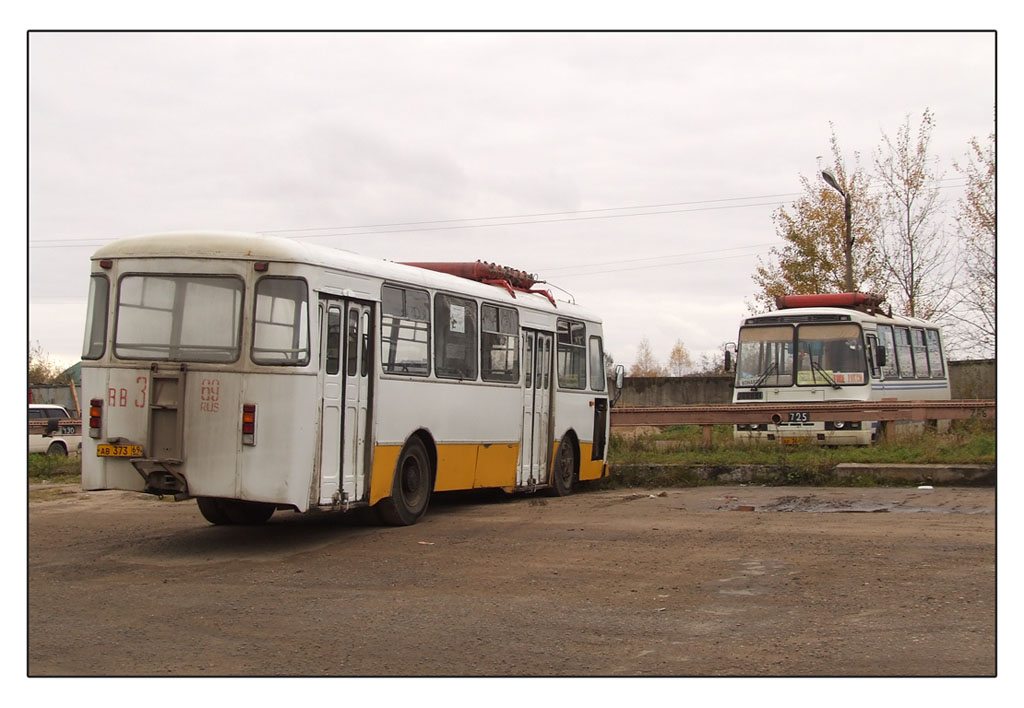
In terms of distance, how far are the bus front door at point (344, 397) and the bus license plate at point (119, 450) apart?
165 centimetres

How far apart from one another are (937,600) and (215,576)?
509 centimetres

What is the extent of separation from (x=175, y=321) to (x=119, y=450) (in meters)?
1.13

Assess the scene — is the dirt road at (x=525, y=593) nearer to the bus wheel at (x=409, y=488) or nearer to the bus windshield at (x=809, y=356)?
the bus wheel at (x=409, y=488)

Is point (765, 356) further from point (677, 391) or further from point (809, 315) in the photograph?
point (677, 391)

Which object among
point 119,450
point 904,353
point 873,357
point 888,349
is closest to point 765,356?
point 873,357

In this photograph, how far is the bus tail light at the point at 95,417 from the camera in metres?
9.63

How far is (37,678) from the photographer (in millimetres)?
4559

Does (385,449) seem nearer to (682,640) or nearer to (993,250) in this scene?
(682,640)

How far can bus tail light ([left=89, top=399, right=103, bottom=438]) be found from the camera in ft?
31.6

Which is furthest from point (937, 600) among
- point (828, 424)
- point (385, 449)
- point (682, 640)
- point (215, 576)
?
point (828, 424)

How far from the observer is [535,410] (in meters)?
15.3

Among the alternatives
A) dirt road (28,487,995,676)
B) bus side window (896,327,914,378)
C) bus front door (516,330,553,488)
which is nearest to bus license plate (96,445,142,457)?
dirt road (28,487,995,676)

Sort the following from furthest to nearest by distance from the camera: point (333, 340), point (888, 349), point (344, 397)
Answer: point (888, 349) → point (344, 397) → point (333, 340)

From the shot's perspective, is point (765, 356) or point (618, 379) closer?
point (618, 379)
